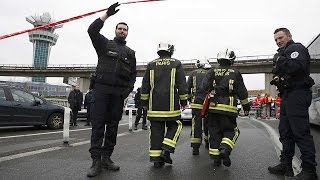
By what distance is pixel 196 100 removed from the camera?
7.49 m

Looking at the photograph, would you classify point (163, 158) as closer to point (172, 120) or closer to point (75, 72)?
point (172, 120)

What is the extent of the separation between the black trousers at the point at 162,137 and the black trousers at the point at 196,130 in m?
1.33

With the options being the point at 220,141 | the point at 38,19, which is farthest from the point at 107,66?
the point at 38,19

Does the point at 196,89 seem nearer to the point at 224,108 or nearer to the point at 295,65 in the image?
the point at 224,108

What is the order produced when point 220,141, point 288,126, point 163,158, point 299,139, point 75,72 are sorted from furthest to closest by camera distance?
1. point 75,72
2. point 220,141
3. point 163,158
4. point 288,126
5. point 299,139

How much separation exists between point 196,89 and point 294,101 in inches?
122

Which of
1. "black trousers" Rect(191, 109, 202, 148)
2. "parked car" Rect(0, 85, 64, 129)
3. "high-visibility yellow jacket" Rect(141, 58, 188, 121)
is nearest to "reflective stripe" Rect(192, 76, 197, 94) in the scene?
"black trousers" Rect(191, 109, 202, 148)

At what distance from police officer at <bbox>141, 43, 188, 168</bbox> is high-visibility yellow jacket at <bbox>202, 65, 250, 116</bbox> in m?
0.55

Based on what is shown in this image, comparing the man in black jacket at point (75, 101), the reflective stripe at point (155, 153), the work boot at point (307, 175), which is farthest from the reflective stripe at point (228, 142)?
the man in black jacket at point (75, 101)

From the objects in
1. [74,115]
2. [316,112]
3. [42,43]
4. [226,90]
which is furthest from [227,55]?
[42,43]

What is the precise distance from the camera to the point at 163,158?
5336mm

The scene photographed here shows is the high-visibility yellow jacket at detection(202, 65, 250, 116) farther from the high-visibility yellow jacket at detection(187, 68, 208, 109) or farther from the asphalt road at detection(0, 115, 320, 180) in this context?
the high-visibility yellow jacket at detection(187, 68, 208, 109)

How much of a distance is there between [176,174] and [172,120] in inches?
37.3

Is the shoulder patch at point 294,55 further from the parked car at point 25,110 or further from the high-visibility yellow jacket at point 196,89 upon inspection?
the parked car at point 25,110
